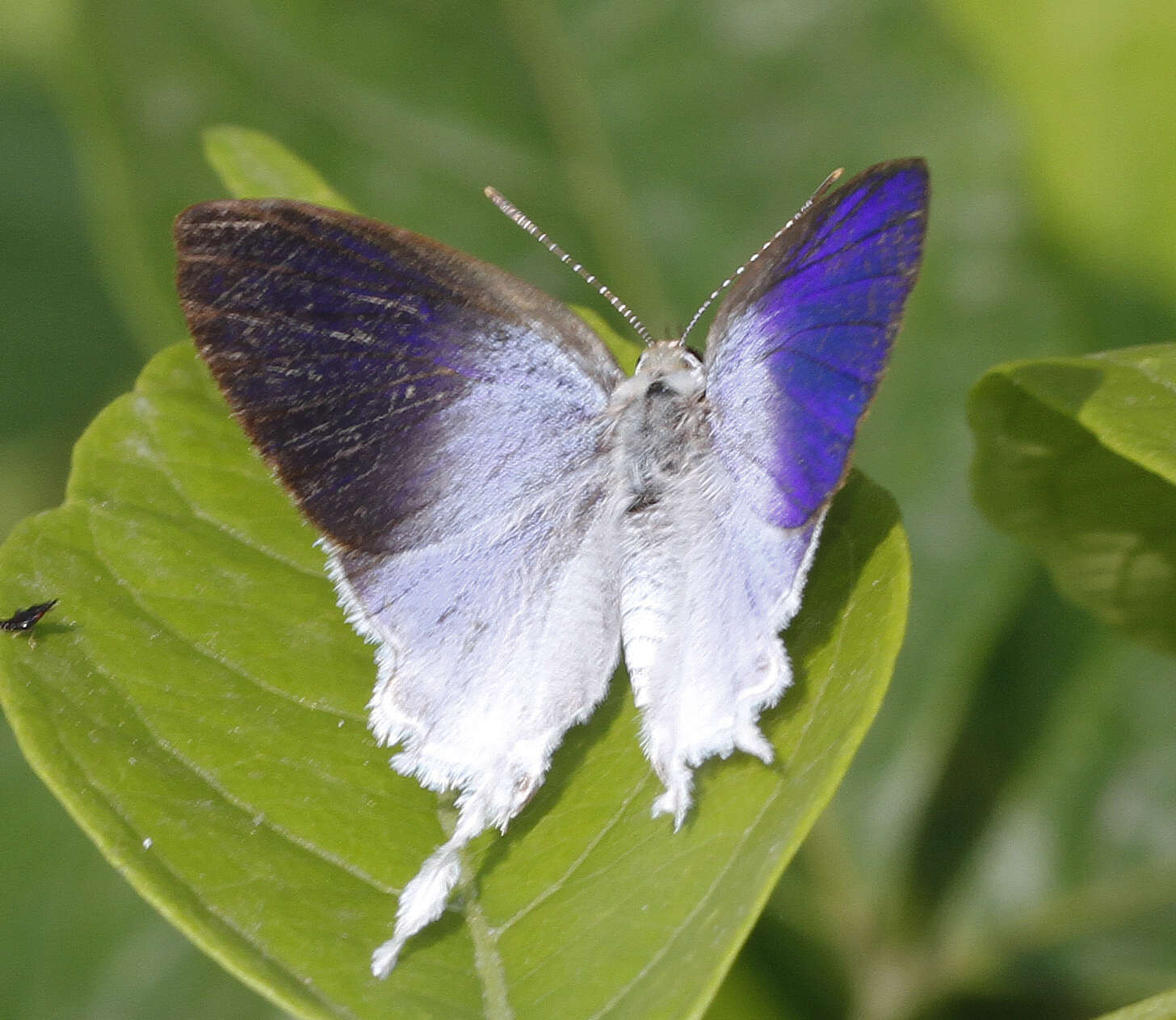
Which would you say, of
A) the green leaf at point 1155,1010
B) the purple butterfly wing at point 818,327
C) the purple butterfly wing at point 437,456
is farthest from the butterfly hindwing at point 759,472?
the green leaf at point 1155,1010

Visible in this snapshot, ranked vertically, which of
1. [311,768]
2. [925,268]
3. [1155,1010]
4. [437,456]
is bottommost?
[1155,1010]

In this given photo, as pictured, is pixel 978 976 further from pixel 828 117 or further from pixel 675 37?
pixel 675 37

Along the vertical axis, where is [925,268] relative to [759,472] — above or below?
below

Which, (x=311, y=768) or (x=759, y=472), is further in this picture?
(x=759, y=472)

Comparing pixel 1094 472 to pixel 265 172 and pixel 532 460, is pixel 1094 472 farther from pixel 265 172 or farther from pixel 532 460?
pixel 265 172

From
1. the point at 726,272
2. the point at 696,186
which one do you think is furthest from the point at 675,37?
the point at 726,272

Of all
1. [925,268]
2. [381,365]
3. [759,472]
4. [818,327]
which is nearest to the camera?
[818,327]

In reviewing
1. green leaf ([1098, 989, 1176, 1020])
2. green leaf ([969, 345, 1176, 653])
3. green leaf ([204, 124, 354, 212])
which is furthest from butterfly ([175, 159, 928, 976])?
green leaf ([1098, 989, 1176, 1020])

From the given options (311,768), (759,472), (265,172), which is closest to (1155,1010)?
(759,472)
